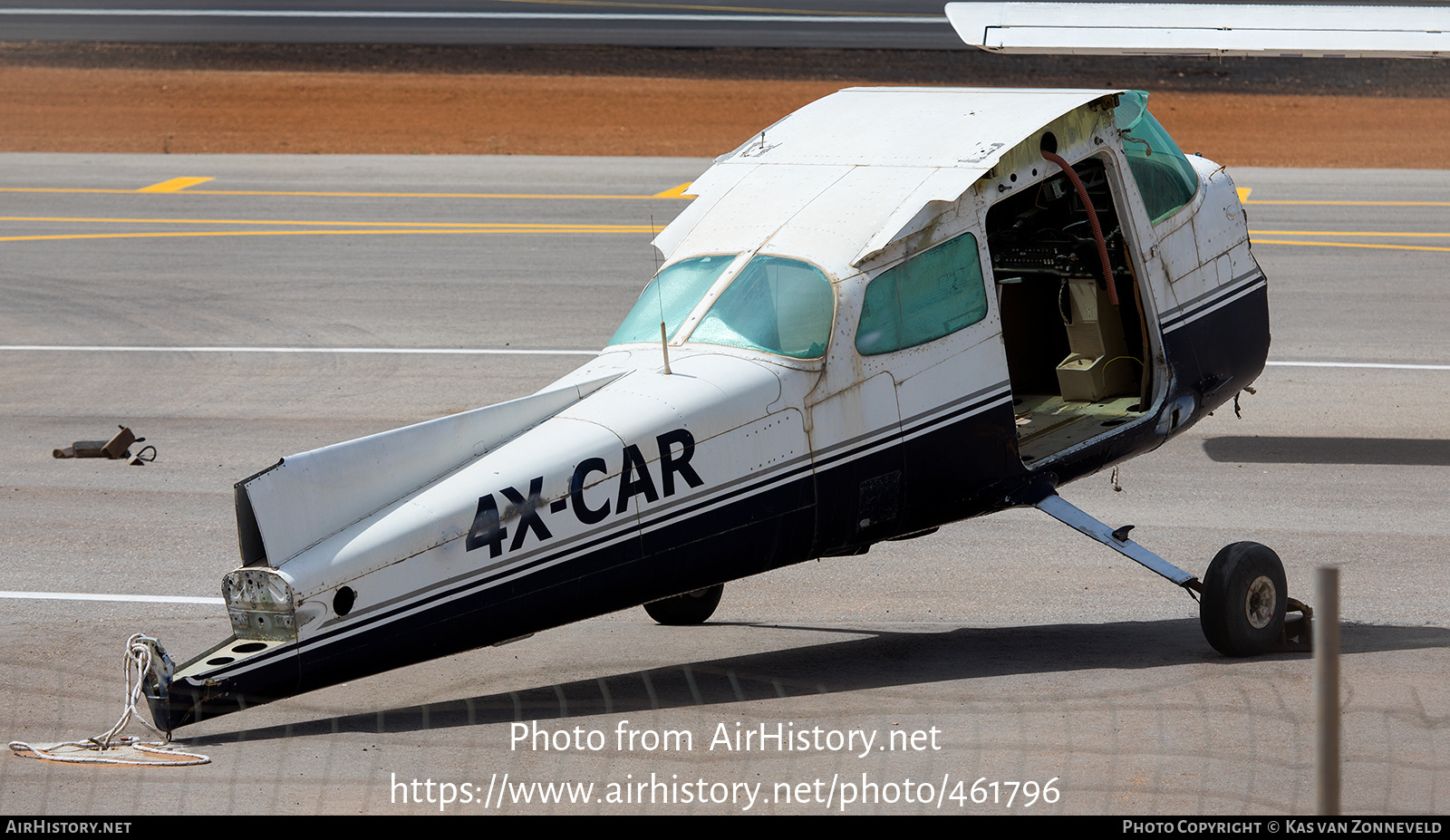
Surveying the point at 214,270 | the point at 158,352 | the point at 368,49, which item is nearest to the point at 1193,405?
the point at 158,352

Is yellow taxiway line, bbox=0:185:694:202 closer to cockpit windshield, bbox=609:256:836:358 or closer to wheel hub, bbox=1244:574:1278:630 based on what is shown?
cockpit windshield, bbox=609:256:836:358

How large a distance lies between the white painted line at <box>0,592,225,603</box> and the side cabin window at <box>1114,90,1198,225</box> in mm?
6980

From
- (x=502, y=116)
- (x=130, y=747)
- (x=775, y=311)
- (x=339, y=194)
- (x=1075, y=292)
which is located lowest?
(x=130, y=747)

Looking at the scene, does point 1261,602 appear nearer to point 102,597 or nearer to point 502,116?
point 102,597

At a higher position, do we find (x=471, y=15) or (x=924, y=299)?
(x=471, y=15)

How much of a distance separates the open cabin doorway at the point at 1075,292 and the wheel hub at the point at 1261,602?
186 centimetres

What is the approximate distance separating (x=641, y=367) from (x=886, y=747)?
2505mm

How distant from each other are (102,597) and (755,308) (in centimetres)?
541

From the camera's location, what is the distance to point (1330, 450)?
48.2 ft

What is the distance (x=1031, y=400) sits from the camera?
1191 centimetres

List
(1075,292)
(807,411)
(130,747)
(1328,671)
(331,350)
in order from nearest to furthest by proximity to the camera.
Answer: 1. (1328,671)
2. (130,747)
3. (807,411)
4. (1075,292)
5. (331,350)

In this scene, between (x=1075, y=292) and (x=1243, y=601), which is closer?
(x=1243, y=601)

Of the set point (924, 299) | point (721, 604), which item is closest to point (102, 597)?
point (721, 604)

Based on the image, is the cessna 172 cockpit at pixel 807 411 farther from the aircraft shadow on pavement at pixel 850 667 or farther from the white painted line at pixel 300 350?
the white painted line at pixel 300 350
